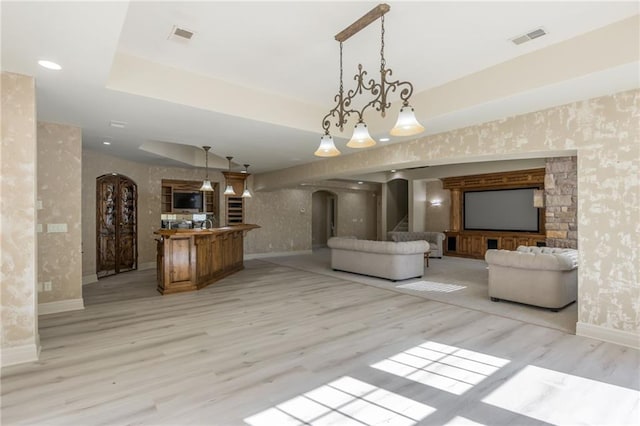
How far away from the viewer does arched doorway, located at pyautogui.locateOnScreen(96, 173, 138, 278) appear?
7255mm

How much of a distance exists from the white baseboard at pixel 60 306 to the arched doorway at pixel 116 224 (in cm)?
257

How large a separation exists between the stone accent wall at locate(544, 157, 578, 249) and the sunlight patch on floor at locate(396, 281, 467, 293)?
344cm

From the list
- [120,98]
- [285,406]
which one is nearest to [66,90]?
[120,98]

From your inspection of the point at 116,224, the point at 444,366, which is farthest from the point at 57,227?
the point at 444,366

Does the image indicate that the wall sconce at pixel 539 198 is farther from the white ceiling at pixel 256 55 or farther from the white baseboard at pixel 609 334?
the white baseboard at pixel 609 334

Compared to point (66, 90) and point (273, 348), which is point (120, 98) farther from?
point (273, 348)

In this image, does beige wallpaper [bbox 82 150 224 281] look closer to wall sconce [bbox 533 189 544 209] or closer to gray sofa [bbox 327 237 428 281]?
gray sofa [bbox 327 237 428 281]

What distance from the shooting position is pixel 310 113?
504cm

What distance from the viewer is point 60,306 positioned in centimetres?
471

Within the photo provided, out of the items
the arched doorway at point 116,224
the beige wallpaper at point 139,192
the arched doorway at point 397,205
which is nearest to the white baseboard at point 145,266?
the beige wallpaper at point 139,192

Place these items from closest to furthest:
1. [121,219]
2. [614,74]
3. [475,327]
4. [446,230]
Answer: [614,74] < [475,327] < [121,219] < [446,230]

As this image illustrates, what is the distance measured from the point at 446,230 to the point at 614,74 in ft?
28.5

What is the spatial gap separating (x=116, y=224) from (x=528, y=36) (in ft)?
27.1

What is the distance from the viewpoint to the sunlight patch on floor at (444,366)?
2.73 m
